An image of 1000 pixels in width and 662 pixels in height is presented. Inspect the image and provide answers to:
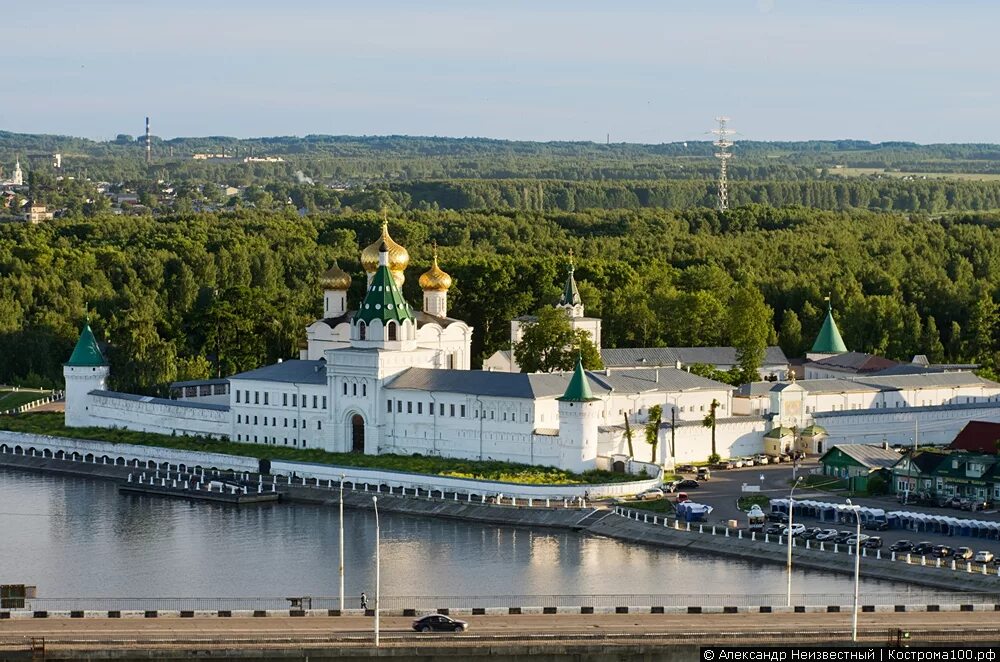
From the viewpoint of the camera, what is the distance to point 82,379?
67688mm

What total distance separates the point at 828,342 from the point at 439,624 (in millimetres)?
45993

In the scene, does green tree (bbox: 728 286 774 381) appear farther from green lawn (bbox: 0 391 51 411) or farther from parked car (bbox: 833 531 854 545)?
green lawn (bbox: 0 391 51 411)

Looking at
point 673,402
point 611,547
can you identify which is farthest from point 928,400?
point 611,547

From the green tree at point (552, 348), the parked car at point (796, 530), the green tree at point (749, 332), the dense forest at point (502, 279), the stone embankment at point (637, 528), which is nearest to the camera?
the stone embankment at point (637, 528)

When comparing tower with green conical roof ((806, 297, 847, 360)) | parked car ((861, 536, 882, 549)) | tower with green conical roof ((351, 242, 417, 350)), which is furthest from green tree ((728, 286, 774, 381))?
parked car ((861, 536, 882, 549))

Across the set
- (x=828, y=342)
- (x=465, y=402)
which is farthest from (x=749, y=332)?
(x=465, y=402)

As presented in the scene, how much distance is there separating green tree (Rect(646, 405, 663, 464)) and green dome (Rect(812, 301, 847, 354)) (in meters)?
20.3

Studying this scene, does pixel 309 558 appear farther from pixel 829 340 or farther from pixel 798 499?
pixel 829 340

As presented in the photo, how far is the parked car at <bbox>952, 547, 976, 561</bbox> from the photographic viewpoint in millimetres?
45906

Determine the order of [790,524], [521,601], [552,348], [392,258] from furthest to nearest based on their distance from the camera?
[392,258]
[552,348]
[790,524]
[521,601]

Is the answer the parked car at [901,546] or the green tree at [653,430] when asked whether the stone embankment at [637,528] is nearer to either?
the parked car at [901,546]

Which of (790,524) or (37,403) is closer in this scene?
(790,524)

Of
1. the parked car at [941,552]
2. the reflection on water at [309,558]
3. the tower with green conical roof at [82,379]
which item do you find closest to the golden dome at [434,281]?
the tower with green conical roof at [82,379]

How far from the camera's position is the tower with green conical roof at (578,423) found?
56281mm
